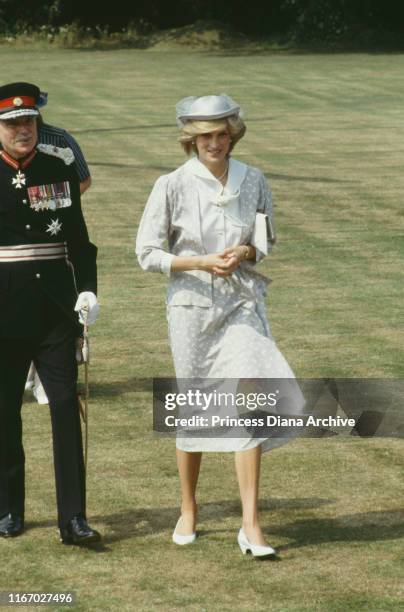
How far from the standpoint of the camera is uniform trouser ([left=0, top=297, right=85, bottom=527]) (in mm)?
6230

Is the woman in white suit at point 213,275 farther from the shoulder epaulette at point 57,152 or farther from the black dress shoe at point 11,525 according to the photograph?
the black dress shoe at point 11,525

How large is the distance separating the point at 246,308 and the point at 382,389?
2.96 metres

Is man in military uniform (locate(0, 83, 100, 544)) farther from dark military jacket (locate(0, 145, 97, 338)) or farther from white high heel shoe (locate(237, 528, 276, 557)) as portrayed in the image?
white high heel shoe (locate(237, 528, 276, 557))

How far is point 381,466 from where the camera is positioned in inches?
293

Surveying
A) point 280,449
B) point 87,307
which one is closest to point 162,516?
point 87,307

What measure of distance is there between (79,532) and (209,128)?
5.64 ft

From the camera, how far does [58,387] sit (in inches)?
245

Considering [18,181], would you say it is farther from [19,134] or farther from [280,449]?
[280,449]

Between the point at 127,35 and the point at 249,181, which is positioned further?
the point at 127,35

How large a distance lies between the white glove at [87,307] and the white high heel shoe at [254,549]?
106 centimetres

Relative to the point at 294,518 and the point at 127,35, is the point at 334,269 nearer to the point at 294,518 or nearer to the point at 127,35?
the point at 294,518

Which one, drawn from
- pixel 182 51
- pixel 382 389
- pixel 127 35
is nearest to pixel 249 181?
pixel 382 389

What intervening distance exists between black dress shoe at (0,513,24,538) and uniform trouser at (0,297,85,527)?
0.15 metres

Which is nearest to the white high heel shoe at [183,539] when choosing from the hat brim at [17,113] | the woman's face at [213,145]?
the woman's face at [213,145]
